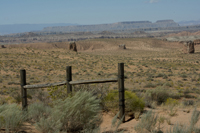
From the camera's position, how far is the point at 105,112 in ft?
23.5

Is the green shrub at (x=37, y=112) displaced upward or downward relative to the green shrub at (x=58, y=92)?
downward

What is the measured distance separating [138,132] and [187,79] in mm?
14194

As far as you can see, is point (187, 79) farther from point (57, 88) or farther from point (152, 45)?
point (152, 45)

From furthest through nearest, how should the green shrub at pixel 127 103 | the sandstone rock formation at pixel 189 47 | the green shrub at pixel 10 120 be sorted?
the sandstone rock formation at pixel 189 47 < the green shrub at pixel 127 103 < the green shrub at pixel 10 120

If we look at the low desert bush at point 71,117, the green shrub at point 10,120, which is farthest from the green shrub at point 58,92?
the green shrub at point 10,120

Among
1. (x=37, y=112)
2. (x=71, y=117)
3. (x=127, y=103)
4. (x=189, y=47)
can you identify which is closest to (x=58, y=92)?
(x=37, y=112)

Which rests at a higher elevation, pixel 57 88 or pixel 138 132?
pixel 57 88

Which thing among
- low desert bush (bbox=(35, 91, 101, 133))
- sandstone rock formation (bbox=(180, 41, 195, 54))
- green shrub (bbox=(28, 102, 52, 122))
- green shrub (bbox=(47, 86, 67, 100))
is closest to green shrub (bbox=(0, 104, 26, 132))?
low desert bush (bbox=(35, 91, 101, 133))

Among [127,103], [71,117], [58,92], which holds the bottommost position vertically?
[127,103]

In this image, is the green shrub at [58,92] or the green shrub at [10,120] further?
the green shrub at [58,92]

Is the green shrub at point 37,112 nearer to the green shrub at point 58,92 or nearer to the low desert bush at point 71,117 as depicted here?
the green shrub at point 58,92

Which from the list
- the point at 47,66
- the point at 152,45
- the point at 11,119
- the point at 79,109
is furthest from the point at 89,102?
the point at 152,45

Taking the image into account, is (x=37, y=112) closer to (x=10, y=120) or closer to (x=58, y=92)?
(x=58, y=92)

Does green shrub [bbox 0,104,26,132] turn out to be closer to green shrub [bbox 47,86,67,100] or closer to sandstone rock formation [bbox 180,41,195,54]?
green shrub [bbox 47,86,67,100]
